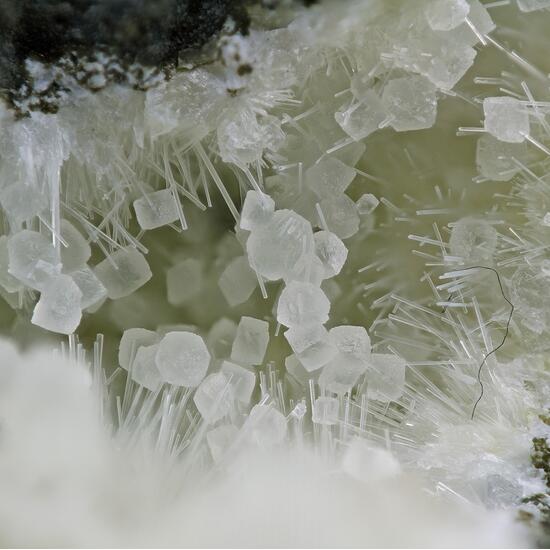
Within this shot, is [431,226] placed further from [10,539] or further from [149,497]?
[10,539]

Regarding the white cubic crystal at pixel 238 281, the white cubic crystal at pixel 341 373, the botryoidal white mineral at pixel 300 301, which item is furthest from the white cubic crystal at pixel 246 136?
the white cubic crystal at pixel 341 373

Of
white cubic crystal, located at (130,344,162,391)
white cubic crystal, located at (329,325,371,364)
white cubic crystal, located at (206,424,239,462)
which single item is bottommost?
white cubic crystal, located at (206,424,239,462)

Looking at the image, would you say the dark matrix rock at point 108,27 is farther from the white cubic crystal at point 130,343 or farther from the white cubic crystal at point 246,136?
the white cubic crystal at point 130,343

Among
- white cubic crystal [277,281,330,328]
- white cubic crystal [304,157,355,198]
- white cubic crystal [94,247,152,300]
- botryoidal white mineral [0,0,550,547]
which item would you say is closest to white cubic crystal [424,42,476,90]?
botryoidal white mineral [0,0,550,547]

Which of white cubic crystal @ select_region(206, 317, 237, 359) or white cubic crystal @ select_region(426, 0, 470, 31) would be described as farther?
white cubic crystal @ select_region(206, 317, 237, 359)

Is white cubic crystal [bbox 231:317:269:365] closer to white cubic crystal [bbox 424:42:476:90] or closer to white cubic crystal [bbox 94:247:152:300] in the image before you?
white cubic crystal [bbox 94:247:152:300]

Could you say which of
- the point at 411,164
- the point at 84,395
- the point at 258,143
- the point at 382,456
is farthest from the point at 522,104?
the point at 84,395
